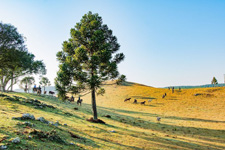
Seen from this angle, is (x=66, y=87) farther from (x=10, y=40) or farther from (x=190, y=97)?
(x=190, y=97)

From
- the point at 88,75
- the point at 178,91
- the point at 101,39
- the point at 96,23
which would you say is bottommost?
the point at 178,91

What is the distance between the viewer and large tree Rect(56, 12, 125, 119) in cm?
2336

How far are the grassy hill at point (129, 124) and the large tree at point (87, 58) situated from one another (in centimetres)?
579

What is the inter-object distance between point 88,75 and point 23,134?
16.0 m

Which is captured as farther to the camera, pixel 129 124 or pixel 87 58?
pixel 129 124

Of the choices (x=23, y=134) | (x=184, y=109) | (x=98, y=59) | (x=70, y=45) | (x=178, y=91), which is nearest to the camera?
(x=23, y=134)

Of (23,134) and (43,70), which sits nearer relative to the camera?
(23,134)

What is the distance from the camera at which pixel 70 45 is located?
25047 millimetres

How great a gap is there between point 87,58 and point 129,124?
14.8m

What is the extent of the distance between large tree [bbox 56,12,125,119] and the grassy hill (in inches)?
228

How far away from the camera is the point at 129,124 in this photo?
94.9 feet

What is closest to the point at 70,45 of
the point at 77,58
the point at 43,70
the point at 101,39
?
the point at 77,58

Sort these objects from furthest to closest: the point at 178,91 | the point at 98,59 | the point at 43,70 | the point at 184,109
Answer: the point at 178,91, the point at 43,70, the point at 184,109, the point at 98,59

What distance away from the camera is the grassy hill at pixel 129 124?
11.2 meters
